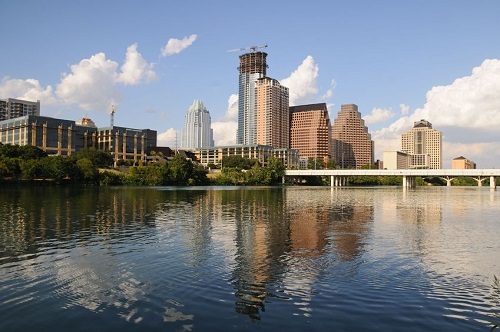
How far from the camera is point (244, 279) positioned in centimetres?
2053

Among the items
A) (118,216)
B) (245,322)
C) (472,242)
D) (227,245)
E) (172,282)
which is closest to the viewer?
(245,322)

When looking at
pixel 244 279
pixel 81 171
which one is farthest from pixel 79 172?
pixel 244 279

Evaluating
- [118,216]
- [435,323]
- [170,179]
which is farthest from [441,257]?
[170,179]

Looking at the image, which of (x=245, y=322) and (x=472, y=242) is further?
(x=472, y=242)

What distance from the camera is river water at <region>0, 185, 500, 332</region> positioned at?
1511 centimetres

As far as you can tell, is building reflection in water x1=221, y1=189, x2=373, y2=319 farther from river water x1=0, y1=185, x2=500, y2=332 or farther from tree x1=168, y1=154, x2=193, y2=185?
tree x1=168, y1=154, x2=193, y2=185

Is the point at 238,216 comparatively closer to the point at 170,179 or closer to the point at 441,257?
the point at 441,257

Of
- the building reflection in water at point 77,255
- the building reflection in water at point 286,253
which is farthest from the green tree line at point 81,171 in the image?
the building reflection in water at point 286,253

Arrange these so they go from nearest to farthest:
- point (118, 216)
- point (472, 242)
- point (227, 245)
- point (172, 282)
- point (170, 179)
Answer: point (172, 282) → point (227, 245) → point (472, 242) → point (118, 216) → point (170, 179)

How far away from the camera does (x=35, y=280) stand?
19.8m

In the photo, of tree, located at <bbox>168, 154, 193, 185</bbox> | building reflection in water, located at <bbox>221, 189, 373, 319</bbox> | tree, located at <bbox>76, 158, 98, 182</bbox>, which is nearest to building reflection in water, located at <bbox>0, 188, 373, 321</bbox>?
building reflection in water, located at <bbox>221, 189, 373, 319</bbox>

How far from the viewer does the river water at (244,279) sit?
15.1 metres

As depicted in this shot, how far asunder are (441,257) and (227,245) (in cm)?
1375

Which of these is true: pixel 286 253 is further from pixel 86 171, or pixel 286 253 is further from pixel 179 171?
pixel 179 171
